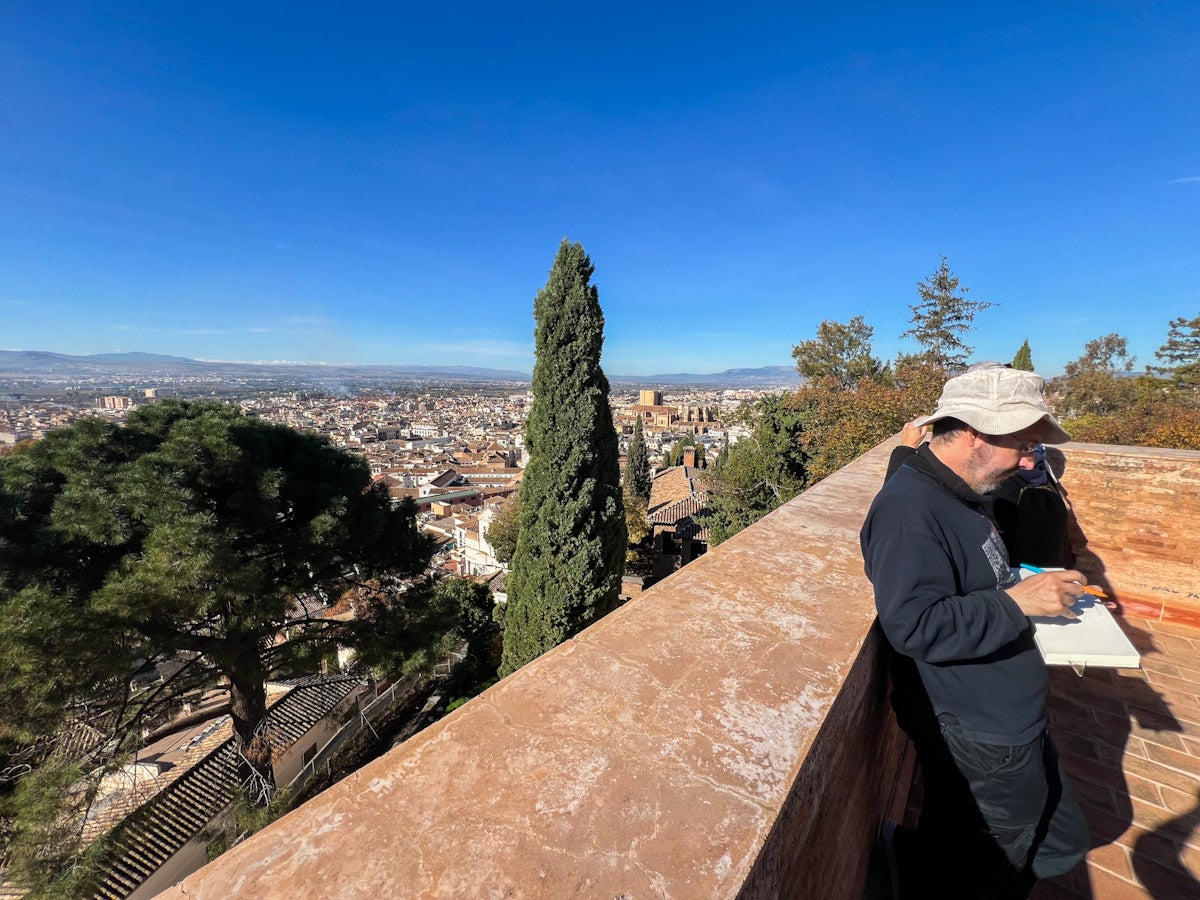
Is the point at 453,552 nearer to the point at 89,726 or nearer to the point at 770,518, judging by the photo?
the point at 89,726

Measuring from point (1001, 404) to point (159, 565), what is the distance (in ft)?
18.0

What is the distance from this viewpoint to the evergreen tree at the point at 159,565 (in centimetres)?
380

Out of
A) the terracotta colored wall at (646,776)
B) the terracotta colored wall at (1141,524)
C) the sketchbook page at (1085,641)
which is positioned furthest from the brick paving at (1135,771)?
the sketchbook page at (1085,641)

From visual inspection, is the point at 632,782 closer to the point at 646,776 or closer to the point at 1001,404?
the point at 646,776

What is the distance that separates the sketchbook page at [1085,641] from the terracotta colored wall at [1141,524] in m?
2.98

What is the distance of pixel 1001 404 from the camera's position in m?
1.25

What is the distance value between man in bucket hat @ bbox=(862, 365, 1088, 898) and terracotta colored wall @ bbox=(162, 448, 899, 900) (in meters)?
0.18

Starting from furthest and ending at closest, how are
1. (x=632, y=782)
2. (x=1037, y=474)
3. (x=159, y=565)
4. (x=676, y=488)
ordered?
(x=676, y=488) → (x=159, y=565) → (x=1037, y=474) → (x=632, y=782)

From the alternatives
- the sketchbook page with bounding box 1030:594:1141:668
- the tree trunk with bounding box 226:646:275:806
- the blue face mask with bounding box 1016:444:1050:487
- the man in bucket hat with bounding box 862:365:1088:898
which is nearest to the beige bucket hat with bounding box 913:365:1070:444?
the man in bucket hat with bounding box 862:365:1088:898

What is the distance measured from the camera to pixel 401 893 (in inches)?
23.7

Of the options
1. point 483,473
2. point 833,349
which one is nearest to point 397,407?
point 483,473

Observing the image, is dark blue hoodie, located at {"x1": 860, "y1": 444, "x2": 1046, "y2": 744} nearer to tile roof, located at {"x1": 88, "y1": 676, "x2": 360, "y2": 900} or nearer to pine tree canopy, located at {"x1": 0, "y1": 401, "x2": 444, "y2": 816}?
pine tree canopy, located at {"x1": 0, "y1": 401, "x2": 444, "y2": 816}

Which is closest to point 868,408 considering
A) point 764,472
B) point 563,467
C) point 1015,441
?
point 764,472

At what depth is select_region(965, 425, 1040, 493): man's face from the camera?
4.15 ft
